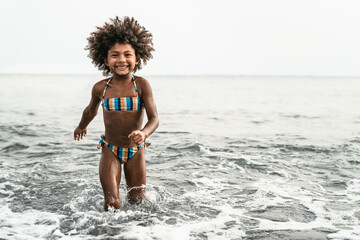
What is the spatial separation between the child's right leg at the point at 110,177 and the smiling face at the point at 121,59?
844mm

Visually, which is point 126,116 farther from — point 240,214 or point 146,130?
point 240,214

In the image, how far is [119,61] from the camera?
408 cm

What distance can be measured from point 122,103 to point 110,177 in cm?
77

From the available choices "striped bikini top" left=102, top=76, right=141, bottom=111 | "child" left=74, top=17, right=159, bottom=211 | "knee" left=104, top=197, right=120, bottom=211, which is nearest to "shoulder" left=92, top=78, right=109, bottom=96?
"child" left=74, top=17, right=159, bottom=211

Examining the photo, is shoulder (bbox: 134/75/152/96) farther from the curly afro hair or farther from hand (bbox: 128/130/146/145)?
hand (bbox: 128/130/146/145)

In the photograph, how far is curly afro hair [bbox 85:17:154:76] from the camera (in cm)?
A: 419

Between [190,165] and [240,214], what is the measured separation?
7.76ft

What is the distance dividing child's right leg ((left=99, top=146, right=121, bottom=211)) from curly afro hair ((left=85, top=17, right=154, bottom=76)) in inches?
41.4

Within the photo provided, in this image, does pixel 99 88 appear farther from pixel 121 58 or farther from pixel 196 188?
pixel 196 188

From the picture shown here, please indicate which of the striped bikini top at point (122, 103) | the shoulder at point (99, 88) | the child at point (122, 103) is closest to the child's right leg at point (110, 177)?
the child at point (122, 103)

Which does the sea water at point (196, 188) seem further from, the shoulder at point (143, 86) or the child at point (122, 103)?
the shoulder at point (143, 86)

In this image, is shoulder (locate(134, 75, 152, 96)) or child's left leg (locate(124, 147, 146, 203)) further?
child's left leg (locate(124, 147, 146, 203))

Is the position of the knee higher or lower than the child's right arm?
lower

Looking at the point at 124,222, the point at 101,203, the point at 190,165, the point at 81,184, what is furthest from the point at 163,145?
the point at 124,222
